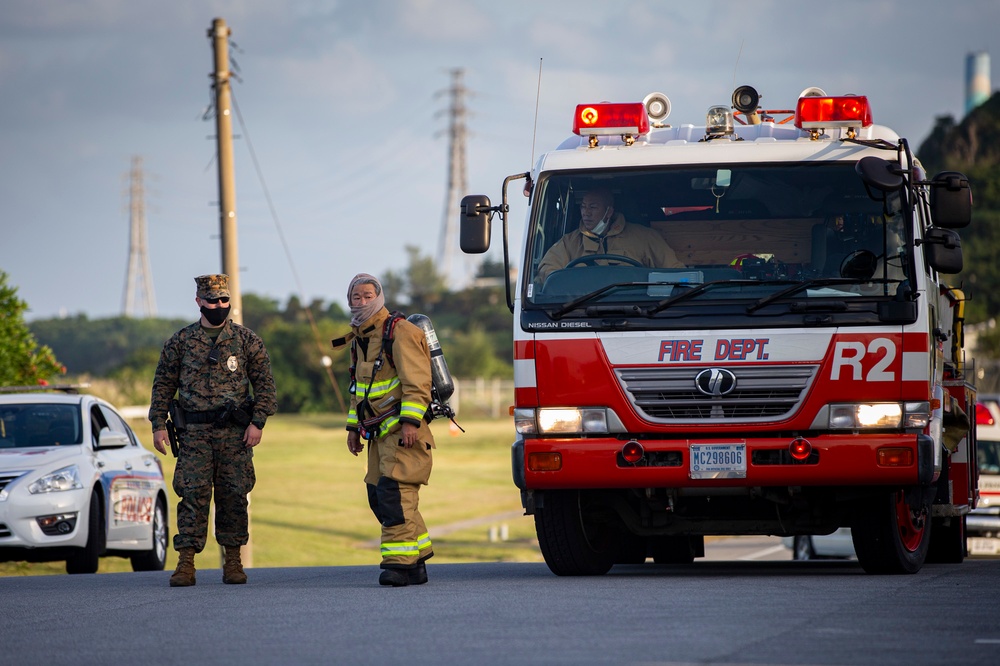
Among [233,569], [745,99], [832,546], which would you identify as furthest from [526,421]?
[832,546]

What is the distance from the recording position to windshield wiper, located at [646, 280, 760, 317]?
31.8 ft

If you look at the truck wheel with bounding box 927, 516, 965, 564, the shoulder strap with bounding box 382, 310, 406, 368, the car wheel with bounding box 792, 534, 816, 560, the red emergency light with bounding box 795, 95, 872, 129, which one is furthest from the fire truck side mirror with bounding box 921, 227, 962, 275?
the car wheel with bounding box 792, 534, 816, 560

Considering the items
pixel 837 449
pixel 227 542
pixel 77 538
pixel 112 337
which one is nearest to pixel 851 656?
pixel 837 449

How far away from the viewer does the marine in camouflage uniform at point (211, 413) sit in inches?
419

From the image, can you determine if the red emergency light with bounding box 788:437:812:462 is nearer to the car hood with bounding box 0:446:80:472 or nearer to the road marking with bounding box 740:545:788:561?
the car hood with bounding box 0:446:80:472

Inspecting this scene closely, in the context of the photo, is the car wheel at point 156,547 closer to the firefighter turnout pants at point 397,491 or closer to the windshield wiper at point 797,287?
the firefighter turnout pants at point 397,491

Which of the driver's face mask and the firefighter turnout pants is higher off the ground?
the driver's face mask

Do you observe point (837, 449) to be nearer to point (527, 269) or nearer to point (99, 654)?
point (527, 269)

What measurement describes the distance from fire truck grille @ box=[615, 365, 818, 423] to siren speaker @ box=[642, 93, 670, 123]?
2.34 m

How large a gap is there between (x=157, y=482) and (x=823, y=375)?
809 cm

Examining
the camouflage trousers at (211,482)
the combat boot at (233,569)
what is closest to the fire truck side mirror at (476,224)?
the camouflage trousers at (211,482)

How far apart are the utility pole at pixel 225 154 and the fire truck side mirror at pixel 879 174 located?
42.0 ft

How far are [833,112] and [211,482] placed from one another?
482 centimetres

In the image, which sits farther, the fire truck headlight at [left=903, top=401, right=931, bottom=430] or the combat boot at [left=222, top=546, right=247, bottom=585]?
the combat boot at [left=222, top=546, right=247, bottom=585]
